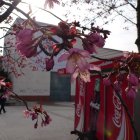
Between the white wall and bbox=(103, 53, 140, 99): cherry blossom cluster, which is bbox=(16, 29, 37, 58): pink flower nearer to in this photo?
bbox=(103, 53, 140, 99): cherry blossom cluster

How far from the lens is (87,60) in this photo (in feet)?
3.56

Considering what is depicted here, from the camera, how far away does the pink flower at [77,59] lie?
1.05 m

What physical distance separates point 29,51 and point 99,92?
7259mm

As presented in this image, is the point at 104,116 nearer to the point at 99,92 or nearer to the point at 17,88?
the point at 99,92

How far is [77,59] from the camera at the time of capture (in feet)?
3.53

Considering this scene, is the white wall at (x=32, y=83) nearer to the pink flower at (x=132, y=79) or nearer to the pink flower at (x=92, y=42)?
the pink flower at (x=132, y=79)

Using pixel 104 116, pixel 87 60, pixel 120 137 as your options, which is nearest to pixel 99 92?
pixel 104 116

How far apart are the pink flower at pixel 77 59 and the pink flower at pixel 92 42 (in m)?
0.02

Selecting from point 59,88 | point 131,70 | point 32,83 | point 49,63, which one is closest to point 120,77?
point 131,70

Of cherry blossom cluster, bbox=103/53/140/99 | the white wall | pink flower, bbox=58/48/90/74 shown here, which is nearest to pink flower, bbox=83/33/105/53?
pink flower, bbox=58/48/90/74

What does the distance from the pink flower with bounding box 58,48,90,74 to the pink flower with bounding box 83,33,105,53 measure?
0.8 inches

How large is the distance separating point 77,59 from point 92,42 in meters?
0.07

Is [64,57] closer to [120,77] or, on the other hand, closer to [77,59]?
[77,59]

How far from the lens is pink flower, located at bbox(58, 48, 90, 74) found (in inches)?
41.5
